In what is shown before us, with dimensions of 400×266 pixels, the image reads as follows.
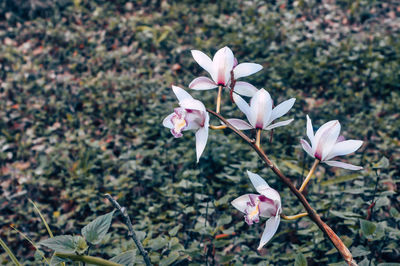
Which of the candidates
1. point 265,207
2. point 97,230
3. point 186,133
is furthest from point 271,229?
point 186,133

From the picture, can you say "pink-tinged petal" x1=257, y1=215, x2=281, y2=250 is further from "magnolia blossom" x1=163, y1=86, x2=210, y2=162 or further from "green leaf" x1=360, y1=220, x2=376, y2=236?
"green leaf" x1=360, y1=220, x2=376, y2=236

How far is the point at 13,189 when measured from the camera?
2.98m

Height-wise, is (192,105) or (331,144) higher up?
(192,105)

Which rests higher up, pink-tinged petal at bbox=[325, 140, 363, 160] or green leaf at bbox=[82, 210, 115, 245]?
pink-tinged petal at bbox=[325, 140, 363, 160]

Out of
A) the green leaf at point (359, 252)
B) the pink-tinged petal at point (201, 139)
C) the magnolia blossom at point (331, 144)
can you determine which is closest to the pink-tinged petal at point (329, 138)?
the magnolia blossom at point (331, 144)

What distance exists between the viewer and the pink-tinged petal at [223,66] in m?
1.18

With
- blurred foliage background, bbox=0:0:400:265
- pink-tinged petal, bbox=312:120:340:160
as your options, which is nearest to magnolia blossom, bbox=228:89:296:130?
pink-tinged petal, bbox=312:120:340:160

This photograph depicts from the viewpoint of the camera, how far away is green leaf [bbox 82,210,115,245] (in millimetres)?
1318

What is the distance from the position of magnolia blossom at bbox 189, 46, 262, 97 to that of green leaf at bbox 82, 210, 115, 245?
23.1 inches

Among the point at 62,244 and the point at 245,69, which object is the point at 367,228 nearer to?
the point at 245,69

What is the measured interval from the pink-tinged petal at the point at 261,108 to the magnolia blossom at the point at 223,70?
9cm

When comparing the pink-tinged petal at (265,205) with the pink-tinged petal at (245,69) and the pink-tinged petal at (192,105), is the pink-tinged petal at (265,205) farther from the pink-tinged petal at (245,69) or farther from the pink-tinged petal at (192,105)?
the pink-tinged petal at (245,69)

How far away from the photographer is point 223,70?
46.7 inches

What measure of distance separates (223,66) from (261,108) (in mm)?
188
